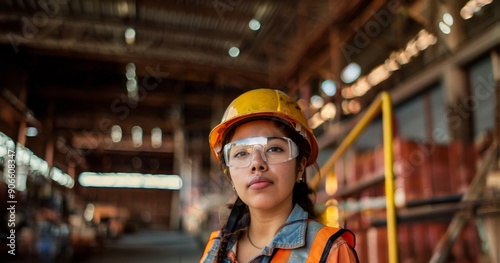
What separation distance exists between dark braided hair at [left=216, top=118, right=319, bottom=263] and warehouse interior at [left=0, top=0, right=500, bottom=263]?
67 centimetres

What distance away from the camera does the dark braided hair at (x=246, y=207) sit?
1571 mm

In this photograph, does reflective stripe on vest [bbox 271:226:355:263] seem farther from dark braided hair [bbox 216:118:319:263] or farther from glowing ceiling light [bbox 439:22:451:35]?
glowing ceiling light [bbox 439:22:451:35]

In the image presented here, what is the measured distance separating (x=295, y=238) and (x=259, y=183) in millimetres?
221

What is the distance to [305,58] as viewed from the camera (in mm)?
7855

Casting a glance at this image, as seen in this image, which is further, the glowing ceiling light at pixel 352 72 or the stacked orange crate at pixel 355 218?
the glowing ceiling light at pixel 352 72

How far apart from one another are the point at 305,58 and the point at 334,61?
59 cm

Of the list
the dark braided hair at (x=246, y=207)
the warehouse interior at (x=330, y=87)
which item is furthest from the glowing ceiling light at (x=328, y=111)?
the dark braided hair at (x=246, y=207)

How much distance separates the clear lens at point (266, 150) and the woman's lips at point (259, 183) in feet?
0.22

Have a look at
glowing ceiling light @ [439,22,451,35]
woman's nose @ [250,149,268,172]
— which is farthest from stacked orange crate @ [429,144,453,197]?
woman's nose @ [250,149,268,172]

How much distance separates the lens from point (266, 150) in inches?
59.4

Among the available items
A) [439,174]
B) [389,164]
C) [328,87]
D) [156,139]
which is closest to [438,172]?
[439,174]

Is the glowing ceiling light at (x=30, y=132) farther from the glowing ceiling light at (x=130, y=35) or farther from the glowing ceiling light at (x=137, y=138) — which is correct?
the glowing ceiling light at (x=137, y=138)

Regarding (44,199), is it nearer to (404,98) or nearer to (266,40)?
(266,40)

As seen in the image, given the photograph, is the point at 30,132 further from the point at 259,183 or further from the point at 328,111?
the point at 259,183
